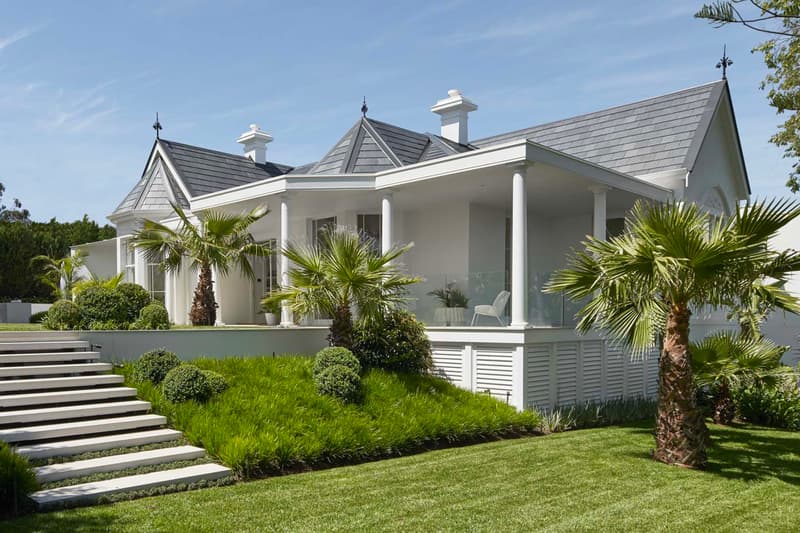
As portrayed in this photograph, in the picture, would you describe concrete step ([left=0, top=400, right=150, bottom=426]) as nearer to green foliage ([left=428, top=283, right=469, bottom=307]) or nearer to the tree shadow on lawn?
green foliage ([left=428, top=283, right=469, bottom=307])

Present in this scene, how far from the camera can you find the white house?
468 inches

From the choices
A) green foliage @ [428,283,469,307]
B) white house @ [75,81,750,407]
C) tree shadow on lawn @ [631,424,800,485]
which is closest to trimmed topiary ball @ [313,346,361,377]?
white house @ [75,81,750,407]

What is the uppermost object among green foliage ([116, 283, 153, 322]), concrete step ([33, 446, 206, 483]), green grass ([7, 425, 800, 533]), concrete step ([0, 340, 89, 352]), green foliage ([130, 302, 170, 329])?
green foliage ([116, 283, 153, 322])

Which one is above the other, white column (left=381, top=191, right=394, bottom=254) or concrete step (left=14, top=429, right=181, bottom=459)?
white column (left=381, top=191, right=394, bottom=254)

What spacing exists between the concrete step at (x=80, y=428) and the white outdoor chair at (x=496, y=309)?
5.84 m

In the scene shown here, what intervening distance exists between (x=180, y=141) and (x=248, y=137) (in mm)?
2815

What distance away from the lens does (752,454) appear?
384 inches

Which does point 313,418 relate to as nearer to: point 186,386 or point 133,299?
point 186,386

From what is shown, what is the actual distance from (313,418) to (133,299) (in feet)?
17.6

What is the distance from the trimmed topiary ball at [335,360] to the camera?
34.5 feet

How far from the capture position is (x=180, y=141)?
21.0m

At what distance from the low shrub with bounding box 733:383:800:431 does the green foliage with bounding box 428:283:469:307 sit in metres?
5.96

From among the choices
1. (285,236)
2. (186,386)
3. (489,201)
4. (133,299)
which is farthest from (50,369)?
(489,201)

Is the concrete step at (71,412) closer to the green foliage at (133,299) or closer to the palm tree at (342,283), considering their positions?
the palm tree at (342,283)
